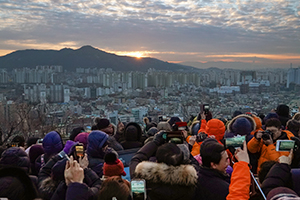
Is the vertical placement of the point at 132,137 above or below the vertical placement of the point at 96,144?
below

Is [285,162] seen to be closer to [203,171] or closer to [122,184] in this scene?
[203,171]

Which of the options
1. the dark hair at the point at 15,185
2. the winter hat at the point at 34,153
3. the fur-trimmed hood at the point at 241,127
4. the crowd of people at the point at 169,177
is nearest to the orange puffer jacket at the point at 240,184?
the crowd of people at the point at 169,177

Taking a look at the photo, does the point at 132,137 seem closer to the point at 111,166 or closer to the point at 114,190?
the point at 111,166

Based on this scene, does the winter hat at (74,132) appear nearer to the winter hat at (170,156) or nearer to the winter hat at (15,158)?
the winter hat at (15,158)

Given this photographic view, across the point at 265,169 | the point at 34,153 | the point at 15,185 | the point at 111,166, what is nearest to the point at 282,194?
the point at 265,169

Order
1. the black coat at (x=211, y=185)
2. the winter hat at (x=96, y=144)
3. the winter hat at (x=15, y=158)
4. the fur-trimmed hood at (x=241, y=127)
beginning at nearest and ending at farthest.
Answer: the black coat at (x=211, y=185) → the winter hat at (x=15, y=158) → the winter hat at (x=96, y=144) → the fur-trimmed hood at (x=241, y=127)

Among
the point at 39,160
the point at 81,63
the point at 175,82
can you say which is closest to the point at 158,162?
the point at 39,160

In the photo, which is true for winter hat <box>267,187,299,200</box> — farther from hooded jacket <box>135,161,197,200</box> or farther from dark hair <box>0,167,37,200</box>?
dark hair <box>0,167,37,200</box>

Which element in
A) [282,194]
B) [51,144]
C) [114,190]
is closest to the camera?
[282,194]
